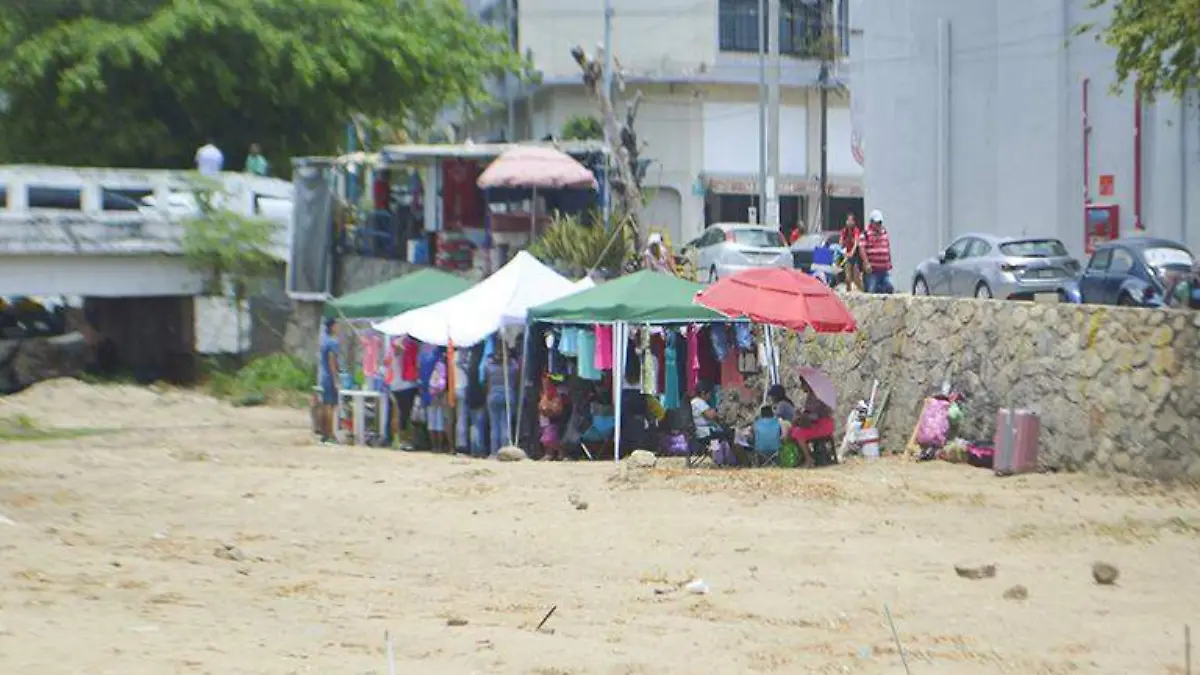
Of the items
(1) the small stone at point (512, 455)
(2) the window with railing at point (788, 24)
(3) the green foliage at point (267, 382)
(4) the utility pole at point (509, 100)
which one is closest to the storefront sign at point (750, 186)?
(2) the window with railing at point (788, 24)

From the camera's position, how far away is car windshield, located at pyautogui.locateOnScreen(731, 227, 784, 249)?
3903 cm

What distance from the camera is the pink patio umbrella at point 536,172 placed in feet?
100

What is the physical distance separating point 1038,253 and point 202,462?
13.4m

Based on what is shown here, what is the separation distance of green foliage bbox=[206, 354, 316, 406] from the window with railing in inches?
1165

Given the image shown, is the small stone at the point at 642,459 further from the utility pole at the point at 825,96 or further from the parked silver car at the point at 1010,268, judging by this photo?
the utility pole at the point at 825,96

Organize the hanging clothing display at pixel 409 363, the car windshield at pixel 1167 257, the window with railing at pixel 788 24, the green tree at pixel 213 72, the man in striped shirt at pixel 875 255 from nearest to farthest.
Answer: the hanging clothing display at pixel 409 363
the car windshield at pixel 1167 257
the man in striped shirt at pixel 875 255
the green tree at pixel 213 72
the window with railing at pixel 788 24

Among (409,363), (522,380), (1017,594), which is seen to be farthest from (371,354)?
(1017,594)

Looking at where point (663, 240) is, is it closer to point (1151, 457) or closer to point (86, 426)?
point (86, 426)

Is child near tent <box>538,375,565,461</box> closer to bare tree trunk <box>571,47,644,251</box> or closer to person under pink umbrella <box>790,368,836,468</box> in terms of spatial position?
person under pink umbrella <box>790,368,836,468</box>

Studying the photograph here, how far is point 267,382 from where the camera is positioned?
35.1 metres

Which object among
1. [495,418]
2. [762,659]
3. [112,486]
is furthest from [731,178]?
[762,659]

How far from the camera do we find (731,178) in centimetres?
6134

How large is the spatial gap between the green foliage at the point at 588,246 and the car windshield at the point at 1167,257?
7409 mm

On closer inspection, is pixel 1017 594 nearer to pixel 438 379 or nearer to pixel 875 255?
pixel 438 379
